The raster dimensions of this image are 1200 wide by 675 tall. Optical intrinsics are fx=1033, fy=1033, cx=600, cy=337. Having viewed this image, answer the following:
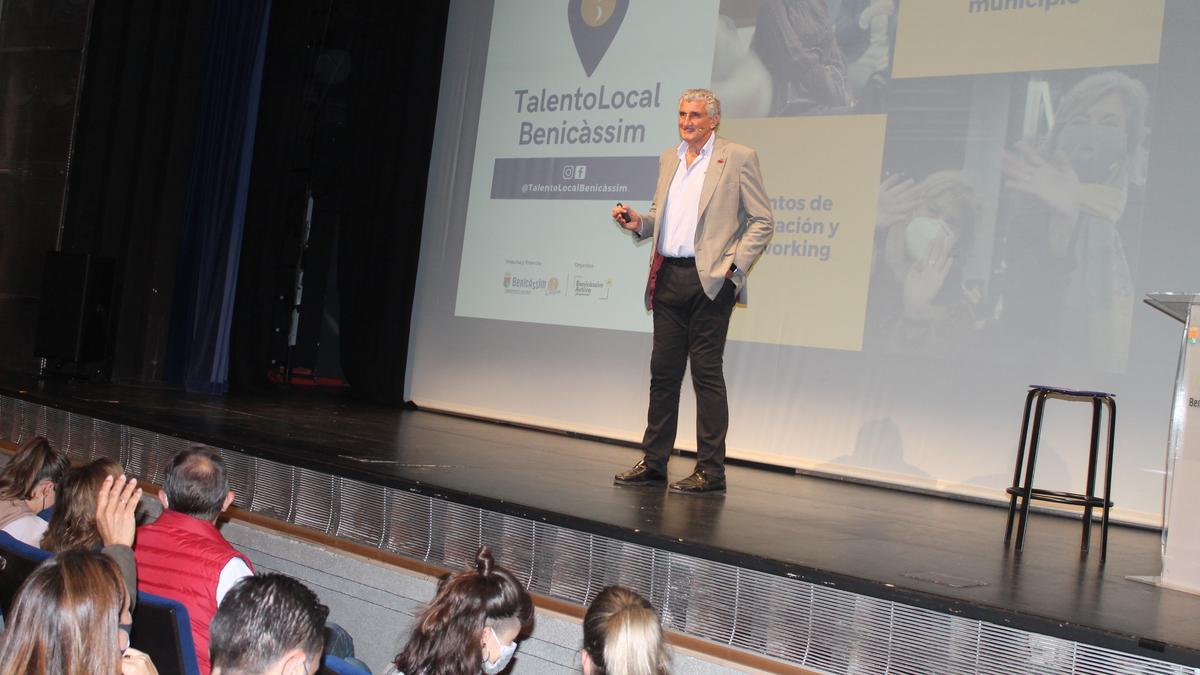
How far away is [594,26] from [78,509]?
454cm

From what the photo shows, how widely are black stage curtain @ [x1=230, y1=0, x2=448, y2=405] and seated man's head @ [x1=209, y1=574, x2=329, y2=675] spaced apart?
5463 millimetres

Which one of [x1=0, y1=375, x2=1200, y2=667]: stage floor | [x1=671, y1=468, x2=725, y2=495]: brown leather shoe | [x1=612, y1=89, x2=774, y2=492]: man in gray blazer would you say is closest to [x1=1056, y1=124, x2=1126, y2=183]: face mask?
[x1=0, y1=375, x2=1200, y2=667]: stage floor

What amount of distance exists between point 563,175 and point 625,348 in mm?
1147

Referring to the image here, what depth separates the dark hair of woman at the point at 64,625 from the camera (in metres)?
1.41

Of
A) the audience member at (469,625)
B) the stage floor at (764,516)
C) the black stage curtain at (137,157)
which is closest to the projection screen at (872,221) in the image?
the stage floor at (764,516)

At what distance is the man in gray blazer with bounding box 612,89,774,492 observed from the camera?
3.59m

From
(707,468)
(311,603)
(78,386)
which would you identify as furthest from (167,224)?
(311,603)

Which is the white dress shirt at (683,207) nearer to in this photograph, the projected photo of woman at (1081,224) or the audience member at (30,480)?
the projected photo of woman at (1081,224)

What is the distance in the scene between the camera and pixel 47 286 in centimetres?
673

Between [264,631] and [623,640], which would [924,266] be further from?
[264,631]

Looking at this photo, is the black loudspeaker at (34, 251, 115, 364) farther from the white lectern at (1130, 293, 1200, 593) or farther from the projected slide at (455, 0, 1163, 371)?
the white lectern at (1130, 293, 1200, 593)

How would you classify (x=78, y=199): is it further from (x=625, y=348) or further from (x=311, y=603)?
(x=311, y=603)

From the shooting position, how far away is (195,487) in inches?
95.2

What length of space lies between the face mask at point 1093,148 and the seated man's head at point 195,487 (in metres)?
3.85
